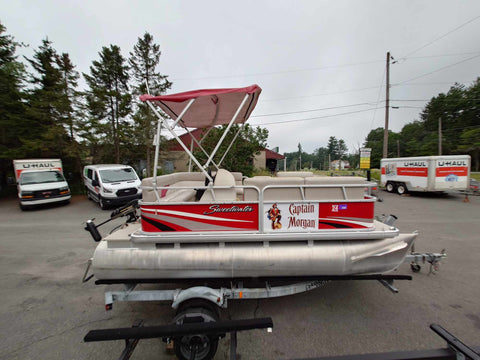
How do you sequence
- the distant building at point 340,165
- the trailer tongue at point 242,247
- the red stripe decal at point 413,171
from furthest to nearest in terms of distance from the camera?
the distant building at point 340,165 < the red stripe decal at point 413,171 < the trailer tongue at point 242,247

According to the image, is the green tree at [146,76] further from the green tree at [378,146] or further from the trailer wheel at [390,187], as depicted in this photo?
the green tree at [378,146]

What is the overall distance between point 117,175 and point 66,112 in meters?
7.37

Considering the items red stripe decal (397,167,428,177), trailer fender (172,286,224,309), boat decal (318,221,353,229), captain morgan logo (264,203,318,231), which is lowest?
trailer fender (172,286,224,309)

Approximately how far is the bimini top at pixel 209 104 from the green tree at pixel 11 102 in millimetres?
14732

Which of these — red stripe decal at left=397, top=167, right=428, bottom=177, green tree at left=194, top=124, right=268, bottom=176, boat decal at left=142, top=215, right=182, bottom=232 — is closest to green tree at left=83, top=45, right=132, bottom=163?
green tree at left=194, top=124, right=268, bottom=176

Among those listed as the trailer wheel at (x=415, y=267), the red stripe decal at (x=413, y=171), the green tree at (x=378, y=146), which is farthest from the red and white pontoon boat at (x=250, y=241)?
the green tree at (x=378, y=146)

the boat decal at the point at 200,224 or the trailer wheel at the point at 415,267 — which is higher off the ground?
the boat decal at the point at 200,224

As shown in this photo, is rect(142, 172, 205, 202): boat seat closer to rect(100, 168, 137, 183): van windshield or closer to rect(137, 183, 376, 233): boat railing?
rect(137, 183, 376, 233): boat railing

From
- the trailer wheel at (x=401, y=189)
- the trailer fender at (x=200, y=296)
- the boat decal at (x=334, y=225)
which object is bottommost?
the trailer fender at (x=200, y=296)

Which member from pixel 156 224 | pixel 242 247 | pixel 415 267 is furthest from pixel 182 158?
pixel 415 267

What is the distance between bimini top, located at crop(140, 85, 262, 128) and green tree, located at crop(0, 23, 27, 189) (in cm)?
1473

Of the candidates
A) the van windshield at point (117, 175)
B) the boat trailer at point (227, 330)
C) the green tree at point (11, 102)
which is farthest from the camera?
the green tree at point (11, 102)

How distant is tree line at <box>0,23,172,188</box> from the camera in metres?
12.3

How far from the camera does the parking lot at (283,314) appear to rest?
227cm
